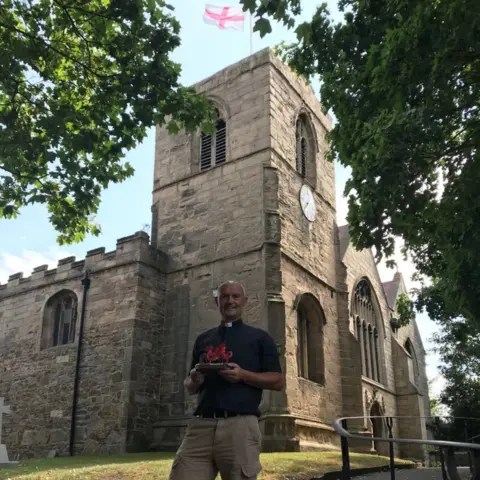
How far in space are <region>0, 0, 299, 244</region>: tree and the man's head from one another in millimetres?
4856

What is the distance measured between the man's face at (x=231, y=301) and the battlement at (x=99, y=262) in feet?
43.1

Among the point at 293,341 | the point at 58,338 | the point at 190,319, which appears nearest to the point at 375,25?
the point at 293,341

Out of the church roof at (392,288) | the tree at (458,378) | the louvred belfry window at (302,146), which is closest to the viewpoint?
the louvred belfry window at (302,146)

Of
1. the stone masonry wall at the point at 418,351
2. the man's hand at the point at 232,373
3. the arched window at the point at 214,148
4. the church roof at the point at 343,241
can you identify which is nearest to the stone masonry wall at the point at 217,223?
the arched window at the point at 214,148

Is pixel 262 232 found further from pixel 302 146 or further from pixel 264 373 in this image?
pixel 264 373

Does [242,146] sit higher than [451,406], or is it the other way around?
[242,146]

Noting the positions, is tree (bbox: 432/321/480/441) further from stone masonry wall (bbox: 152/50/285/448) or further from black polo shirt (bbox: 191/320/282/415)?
black polo shirt (bbox: 191/320/282/415)

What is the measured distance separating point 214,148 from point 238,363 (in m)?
15.8

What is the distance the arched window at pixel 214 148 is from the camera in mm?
18719

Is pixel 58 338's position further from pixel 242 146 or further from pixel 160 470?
pixel 160 470

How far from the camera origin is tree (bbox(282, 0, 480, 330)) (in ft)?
22.2

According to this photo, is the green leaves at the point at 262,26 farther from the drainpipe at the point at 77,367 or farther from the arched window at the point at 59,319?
the arched window at the point at 59,319

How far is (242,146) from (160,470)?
11221mm

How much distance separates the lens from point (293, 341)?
15.3 m
